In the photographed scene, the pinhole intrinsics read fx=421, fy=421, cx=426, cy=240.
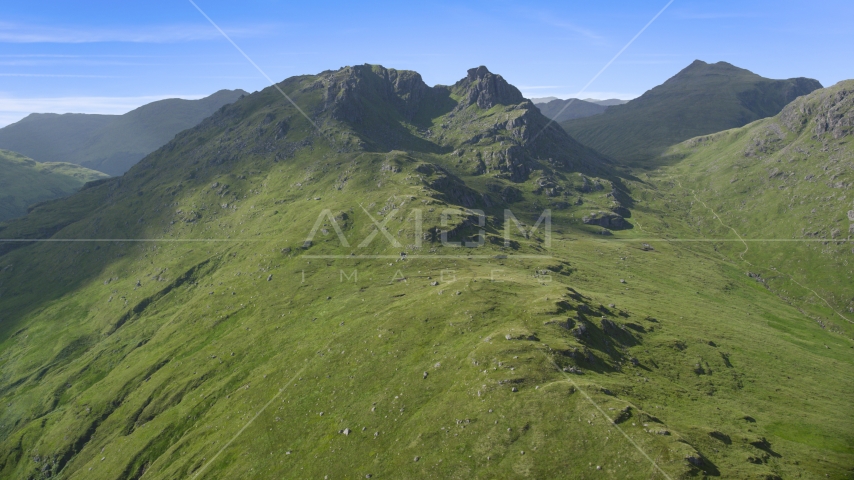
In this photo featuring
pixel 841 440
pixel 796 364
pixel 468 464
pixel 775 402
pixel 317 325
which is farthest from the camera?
pixel 317 325

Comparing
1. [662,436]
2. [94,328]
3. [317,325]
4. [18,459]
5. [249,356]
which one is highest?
[662,436]

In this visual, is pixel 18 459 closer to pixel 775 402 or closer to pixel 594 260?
pixel 775 402

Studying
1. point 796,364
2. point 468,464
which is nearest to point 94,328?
point 468,464

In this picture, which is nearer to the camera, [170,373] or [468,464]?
[468,464]

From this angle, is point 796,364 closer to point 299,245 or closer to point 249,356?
point 249,356

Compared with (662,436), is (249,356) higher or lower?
lower

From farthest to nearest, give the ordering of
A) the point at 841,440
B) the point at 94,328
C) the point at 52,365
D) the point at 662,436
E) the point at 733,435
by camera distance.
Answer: the point at 94,328 → the point at 52,365 → the point at 841,440 → the point at 733,435 → the point at 662,436

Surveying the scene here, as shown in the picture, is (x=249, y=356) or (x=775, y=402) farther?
(x=249, y=356)

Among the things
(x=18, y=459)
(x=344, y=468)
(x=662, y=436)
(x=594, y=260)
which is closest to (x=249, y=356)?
(x=344, y=468)

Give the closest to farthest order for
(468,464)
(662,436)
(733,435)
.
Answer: (662,436)
(468,464)
(733,435)
